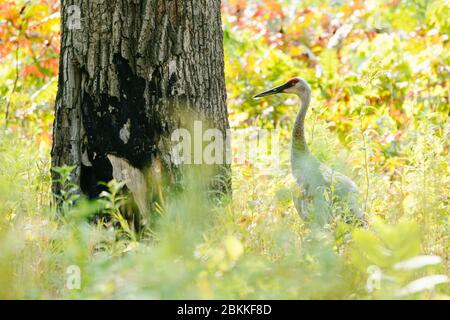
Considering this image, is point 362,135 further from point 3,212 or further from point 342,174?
point 3,212

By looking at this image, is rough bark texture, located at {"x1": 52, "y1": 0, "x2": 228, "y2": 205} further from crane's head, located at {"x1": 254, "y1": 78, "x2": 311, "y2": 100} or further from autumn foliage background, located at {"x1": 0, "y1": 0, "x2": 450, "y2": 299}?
crane's head, located at {"x1": 254, "y1": 78, "x2": 311, "y2": 100}

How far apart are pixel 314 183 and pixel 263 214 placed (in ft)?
2.98

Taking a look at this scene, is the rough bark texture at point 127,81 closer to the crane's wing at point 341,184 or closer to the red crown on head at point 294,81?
the crane's wing at point 341,184

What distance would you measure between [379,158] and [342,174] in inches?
62.1

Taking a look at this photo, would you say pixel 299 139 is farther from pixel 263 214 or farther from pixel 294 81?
pixel 263 214

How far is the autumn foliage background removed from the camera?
2697 mm

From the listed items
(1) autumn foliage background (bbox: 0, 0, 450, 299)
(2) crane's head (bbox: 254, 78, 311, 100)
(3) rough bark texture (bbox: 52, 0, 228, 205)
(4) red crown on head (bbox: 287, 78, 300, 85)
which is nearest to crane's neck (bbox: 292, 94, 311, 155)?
(1) autumn foliage background (bbox: 0, 0, 450, 299)

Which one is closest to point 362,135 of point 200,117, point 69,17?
point 200,117

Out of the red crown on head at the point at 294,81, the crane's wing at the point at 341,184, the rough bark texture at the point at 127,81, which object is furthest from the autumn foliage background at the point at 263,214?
the red crown on head at the point at 294,81

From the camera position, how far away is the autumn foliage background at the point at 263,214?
2697 millimetres

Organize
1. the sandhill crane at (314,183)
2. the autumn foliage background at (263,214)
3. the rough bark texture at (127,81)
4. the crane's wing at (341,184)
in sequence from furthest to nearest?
the crane's wing at (341,184), the sandhill crane at (314,183), the rough bark texture at (127,81), the autumn foliage background at (263,214)

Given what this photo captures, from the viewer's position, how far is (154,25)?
3.87 meters

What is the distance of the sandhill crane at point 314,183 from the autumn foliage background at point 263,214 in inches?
3.5

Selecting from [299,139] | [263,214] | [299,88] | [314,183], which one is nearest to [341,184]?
[314,183]
